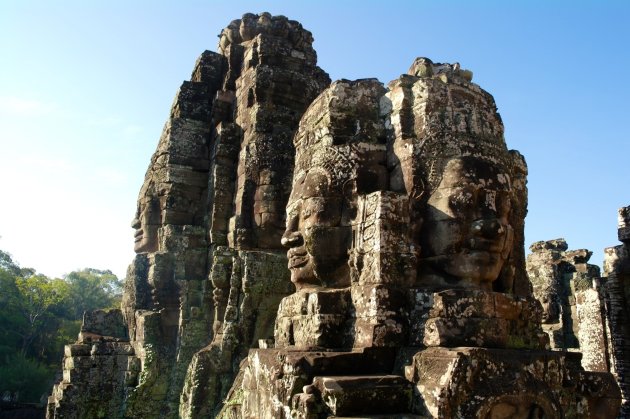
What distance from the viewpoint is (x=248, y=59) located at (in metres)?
11.7

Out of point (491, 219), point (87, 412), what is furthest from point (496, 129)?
point (87, 412)

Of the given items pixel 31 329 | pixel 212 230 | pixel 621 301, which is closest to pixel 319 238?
pixel 621 301

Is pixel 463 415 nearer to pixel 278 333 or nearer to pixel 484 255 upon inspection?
pixel 484 255

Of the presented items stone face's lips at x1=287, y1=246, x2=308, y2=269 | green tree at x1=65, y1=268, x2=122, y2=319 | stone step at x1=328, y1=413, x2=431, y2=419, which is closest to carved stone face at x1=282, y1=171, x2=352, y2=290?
stone face's lips at x1=287, y1=246, x2=308, y2=269

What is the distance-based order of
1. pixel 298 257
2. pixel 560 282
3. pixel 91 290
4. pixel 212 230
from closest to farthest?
pixel 298 257, pixel 212 230, pixel 560 282, pixel 91 290

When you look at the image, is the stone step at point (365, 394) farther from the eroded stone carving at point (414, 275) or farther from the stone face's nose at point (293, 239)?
the stone face's nose at point (293, 239)

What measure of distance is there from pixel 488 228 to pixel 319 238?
140 centimetres

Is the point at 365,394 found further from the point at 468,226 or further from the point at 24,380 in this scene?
the point at 24,380

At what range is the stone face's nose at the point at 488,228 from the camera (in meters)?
4.37

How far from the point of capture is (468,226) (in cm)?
Answer: 445

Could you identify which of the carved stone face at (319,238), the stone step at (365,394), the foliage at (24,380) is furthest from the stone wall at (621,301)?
the foliage at (24,380)

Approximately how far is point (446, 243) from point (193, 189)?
8.19 meters

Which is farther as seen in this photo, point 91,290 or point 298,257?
point 91,290

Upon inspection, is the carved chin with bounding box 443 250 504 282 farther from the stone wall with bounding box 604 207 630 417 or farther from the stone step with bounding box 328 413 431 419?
the stone wall with bounding box 604 207 630 417
